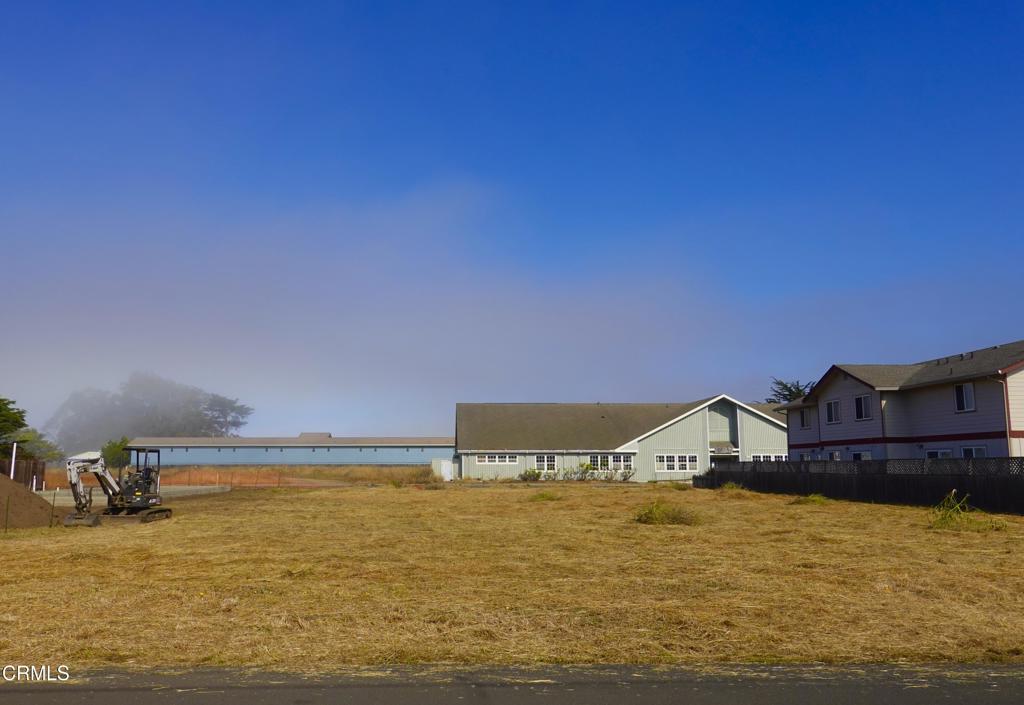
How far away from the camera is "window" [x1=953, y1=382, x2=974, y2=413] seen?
37369 mm

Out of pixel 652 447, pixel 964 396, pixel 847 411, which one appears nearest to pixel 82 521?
pixel 964 396

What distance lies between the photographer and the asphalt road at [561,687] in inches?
262

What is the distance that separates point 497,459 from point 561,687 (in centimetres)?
5721

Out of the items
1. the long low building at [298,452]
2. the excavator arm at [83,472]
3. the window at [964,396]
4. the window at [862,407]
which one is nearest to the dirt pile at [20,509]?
the excavator arm at [83,472]

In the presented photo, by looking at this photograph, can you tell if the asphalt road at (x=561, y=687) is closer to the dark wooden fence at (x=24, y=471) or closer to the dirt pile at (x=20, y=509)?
the dirt pile at (x=20, y=509)

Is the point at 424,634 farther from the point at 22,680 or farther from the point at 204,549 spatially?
the point at 204,549

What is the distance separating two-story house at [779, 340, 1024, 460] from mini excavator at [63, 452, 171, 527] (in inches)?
1333

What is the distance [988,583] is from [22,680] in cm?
1242

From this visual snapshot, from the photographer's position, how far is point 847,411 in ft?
149

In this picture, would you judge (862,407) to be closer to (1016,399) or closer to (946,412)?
(946,412)

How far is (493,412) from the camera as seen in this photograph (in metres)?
70.9

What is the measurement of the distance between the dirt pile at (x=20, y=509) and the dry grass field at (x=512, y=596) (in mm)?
3613

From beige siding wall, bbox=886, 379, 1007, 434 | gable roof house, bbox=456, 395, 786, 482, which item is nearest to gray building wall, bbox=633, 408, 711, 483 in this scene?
gable roof house, bbox=456, 395, 786, 482

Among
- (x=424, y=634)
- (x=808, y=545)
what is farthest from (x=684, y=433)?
(x=424, y=634)
